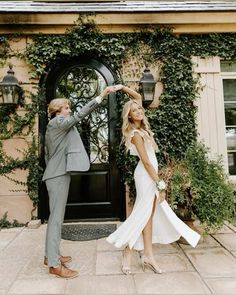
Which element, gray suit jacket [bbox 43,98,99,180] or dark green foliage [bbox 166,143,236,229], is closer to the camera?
gray suit jacket [bbox 43,98,99,180]

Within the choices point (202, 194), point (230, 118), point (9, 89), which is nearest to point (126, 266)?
point (202, 194)

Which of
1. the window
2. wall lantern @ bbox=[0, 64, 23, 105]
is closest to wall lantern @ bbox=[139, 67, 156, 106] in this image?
the window

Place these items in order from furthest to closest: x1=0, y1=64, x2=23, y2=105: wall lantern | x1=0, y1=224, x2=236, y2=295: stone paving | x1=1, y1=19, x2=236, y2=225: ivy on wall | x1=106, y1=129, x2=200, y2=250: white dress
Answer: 1. x1=1, y1=19, x2=236, y2=225: ivy on wall
2. x1=0, y1=64, x2=23, y2=105: wall lantern
3. x1=106, y1=129, x2=200, y2=250: white dress
4. x1=0, y1=224, x2=236, y2=295: stone paving

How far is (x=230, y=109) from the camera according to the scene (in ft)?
18.7

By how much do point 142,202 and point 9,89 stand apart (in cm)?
311

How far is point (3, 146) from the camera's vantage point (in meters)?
5.25

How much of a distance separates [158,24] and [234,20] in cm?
135

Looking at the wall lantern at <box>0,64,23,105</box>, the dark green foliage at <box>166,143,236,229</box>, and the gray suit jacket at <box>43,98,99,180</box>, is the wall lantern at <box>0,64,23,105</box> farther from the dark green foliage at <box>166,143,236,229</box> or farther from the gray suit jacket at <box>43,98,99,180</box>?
the dark green foliage at <box>166,143,236,229</box>

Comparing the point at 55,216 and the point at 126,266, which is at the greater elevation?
the point at 55,216

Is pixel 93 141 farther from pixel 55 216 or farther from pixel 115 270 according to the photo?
pixel 115 270

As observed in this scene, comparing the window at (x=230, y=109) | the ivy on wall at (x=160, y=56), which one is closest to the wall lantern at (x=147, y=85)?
the ivy on wall at (x=160, y=56)

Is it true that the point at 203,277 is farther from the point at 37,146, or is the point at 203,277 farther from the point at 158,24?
the point at 158,24

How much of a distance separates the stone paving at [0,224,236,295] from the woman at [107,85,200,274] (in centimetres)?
23

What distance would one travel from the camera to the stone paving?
2838 millimetres
